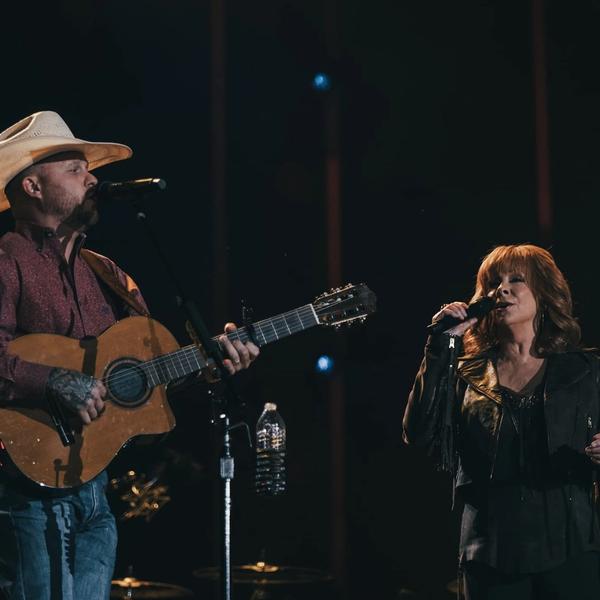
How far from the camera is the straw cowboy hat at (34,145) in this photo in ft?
12.7

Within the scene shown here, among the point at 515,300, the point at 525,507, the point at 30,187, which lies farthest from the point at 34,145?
the point at 525,507

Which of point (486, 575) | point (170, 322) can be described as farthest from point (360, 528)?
point (486, 575)

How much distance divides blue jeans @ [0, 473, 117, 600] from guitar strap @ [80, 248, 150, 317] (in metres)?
0.74

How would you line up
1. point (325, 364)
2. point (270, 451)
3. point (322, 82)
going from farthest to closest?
point (322, 82) → point (325, 364) → point (270, 451)

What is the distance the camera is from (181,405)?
6.39 meters

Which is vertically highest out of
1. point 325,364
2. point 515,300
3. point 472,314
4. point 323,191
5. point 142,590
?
point 323,191

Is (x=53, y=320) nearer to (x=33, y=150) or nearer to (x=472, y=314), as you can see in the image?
(x=33, y=150)

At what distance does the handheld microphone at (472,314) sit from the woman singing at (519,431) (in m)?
→ 0.02

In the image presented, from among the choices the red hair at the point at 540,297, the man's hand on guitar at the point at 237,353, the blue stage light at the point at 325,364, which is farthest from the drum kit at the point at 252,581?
the man's hand on guitar at the point at 237,353

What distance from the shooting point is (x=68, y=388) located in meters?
3.49

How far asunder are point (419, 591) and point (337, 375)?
143 centimetres

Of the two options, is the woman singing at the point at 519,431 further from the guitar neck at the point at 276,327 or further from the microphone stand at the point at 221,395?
the microphone stand at the point at 221,395

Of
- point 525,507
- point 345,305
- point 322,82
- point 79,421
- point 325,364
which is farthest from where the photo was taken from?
point 322,82

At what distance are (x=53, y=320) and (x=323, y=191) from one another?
126 inches
